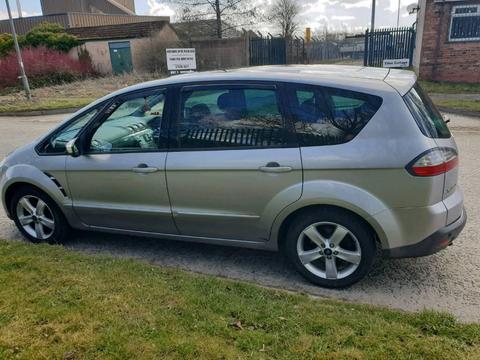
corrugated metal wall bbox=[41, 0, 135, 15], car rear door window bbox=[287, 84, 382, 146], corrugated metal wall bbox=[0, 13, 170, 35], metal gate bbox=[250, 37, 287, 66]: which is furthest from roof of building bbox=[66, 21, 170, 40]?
car rear door window bbox=[287, 84, 382, 146]

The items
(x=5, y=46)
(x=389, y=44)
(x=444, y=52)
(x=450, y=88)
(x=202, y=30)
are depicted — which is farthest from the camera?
(x=202, y=30)

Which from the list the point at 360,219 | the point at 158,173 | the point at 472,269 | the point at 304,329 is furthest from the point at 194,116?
the point at 472,269

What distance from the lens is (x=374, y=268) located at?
11.5 ft

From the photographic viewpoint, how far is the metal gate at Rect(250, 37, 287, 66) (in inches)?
894

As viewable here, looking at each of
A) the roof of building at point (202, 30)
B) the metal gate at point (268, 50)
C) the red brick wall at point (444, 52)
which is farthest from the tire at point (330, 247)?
the roof of building at point (202, 30)

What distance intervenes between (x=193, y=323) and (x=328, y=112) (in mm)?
1805

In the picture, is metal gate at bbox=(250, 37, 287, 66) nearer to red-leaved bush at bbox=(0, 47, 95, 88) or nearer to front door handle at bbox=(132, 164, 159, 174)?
red-leaved bush at bbox=(0, 47, 95, 88)

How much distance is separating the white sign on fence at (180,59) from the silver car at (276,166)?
11869 millimetres

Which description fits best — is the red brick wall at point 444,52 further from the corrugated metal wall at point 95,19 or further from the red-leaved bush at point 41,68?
the corrugated metal wall at point 95,19

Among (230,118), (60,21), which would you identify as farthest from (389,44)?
(60,21)

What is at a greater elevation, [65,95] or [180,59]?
[180,59]

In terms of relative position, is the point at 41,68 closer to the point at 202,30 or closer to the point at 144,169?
the point at 202,30

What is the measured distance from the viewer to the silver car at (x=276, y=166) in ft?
9.58

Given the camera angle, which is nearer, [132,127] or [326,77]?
[326,77]
